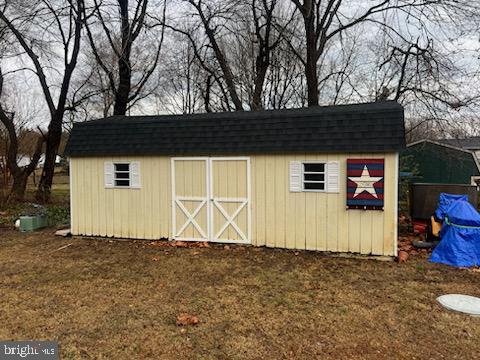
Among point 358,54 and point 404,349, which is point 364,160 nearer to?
point 404,349

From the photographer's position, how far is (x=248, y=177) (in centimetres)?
708

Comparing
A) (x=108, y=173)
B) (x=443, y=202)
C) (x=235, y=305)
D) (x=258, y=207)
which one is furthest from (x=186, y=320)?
(x=443, y=202)

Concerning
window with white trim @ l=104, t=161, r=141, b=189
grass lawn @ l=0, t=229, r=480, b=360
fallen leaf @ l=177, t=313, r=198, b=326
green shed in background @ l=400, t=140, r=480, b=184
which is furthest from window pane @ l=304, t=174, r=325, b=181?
green shed in background @ l=400, t=140, r=480, b=184

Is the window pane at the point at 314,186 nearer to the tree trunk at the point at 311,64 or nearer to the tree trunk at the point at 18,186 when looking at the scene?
the tree trunk at the point at 311,64

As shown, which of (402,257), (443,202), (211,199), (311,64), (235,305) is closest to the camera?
(235,305)

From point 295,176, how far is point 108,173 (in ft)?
14.2

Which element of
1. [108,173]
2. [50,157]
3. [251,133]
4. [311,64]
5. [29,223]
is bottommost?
[29,223]

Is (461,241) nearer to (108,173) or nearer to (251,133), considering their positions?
(251,133)

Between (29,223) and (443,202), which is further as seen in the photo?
(29,223)

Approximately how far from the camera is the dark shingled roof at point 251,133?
630 cm

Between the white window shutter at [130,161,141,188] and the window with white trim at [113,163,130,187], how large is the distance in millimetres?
122

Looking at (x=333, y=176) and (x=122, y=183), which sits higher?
(x=333, y=176)

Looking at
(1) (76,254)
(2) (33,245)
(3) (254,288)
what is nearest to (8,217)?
(2) (33,245)

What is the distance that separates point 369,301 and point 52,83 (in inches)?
634
